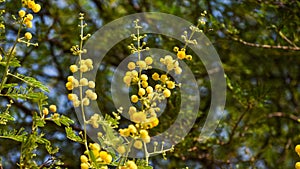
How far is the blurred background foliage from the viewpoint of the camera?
2598 mm

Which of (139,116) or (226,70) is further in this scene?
(226,70)

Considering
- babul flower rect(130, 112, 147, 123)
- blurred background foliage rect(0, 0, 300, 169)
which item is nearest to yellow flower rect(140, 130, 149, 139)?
babul flower rect(130, 112, 147, 123)

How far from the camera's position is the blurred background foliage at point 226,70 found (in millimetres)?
2598

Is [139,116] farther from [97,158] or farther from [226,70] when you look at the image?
Result: [226,70]

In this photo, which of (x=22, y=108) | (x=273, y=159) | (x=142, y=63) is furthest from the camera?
(x=273, y=159)

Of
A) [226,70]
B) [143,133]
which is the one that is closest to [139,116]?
[143,133]

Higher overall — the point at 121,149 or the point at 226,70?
the point at 226,70

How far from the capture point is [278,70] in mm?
3668

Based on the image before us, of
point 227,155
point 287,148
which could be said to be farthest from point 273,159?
point 227,155

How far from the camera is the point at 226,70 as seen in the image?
316cm

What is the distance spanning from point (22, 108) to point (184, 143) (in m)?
1.07

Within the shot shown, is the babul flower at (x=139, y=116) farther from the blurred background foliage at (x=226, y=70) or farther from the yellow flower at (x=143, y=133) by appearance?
the blurred background foliage at (x=226, y=70)

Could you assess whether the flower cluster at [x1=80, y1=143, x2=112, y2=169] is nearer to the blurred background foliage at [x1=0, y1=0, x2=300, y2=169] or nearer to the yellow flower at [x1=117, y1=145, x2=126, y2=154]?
the yellow flower at [x1=117, y1=145, x2=126, y2=154]

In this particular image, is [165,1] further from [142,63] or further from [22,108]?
[142,63]
